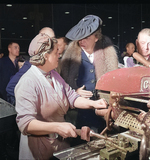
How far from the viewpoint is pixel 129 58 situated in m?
2.48

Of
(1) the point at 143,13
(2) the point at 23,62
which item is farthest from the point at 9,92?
(1) the point at 143,13

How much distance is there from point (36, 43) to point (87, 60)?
0.62 meters

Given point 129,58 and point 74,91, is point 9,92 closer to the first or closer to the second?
point 74,91

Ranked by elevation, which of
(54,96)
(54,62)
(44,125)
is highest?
(54,62)

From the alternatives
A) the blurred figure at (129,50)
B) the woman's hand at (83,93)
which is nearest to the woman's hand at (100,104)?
the woman's hand at (83,93)

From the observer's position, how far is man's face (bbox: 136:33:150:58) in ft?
8.20

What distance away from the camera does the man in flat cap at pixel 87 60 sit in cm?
238

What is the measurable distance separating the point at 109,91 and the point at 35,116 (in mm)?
866

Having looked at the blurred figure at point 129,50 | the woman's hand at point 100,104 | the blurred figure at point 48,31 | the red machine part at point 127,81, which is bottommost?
the woman's hand at point 100,104

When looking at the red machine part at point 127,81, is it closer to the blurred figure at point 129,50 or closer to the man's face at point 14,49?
the blurred figure at point 129,50

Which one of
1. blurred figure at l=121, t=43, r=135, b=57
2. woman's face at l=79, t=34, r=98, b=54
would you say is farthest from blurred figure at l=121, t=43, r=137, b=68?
woman's face at l=79, t=34, r=98, b=54

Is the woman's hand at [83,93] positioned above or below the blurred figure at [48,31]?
below

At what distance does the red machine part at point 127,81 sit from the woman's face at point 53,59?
55cm

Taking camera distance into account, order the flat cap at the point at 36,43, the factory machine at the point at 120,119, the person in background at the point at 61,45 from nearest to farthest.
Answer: the factory machine at the point at 120,119 → the flat cap at the point at 36,43 → the person in background at the point at 61,45
